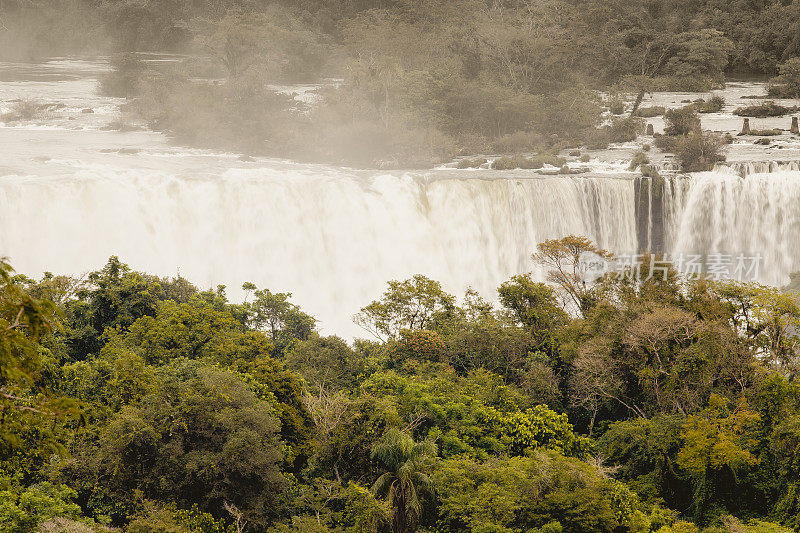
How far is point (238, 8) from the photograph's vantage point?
210 ft

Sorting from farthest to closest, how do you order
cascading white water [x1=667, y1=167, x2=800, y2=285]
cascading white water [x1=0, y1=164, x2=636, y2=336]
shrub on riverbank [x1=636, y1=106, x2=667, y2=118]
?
shrub on riverbank [x1=636, y1=106, x2=667, y2=118], cascading white water [x1=667, y1=167, x2=800, y2=285], cascading white water [x1=0, y1=164, x2=636, y2=336]

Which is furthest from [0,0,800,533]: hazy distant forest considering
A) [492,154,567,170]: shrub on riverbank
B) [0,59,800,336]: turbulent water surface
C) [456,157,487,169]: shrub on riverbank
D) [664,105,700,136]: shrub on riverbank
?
[456,157,487,169]: shrub on riverbank

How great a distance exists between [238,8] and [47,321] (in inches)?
2318

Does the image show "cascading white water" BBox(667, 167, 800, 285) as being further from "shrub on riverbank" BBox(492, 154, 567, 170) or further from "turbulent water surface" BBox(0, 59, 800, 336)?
"shrub on riverbank" BBox(492, 154, 567, 170)

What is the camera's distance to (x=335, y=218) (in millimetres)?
35781

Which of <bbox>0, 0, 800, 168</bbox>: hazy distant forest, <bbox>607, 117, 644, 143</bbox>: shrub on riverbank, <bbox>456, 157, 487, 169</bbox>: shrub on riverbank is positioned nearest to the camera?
<bbox>456, 157, 487, 169</bbox>: shrub on riverbank

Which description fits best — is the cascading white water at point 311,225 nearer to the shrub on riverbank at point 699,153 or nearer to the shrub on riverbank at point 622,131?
the shrub on riverbank at point 699,153

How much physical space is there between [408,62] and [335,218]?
2674 cm

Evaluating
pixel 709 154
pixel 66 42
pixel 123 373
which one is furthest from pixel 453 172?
pixel 66 42

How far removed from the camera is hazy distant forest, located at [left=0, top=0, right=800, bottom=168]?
45688 mm

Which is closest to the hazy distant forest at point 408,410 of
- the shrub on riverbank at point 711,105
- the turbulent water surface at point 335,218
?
the turbulent water surface at point 335,218

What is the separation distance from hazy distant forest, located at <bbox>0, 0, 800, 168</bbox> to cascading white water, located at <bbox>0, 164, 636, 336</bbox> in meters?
7.10

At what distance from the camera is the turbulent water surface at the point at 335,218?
3316 centimetres

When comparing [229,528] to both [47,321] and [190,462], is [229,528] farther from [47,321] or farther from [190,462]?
[47,321]
